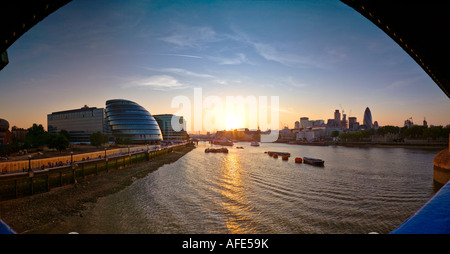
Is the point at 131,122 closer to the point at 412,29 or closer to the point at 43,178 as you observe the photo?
the point at 43,178

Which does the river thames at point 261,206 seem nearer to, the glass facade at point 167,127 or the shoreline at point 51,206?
the shoreline at point 51,206

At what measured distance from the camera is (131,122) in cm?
10400

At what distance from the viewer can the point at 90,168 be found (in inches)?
1236

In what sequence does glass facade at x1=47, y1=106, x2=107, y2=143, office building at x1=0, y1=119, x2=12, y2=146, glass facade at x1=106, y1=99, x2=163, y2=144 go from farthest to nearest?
glass facade at x1=47, y1=106, x2=107, y2=143 → glass facade at x1=106, y1=99, x2=163, y2=144 → office building at x1=0, y1=119, x2=12, y2=146

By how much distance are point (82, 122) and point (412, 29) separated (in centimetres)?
14178

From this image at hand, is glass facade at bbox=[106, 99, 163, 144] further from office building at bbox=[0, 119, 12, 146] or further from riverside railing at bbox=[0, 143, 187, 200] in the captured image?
riverside railing at bbox=[0, 143, 187, 200]

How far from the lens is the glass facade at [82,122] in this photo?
378 ft

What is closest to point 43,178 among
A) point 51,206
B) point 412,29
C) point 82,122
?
point 51,206

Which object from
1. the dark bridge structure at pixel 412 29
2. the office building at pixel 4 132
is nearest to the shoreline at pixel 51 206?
the dark bridge structure at pixel 412 29

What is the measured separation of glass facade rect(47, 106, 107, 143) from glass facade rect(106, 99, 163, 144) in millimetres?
8580

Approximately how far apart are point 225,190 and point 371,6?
24636mm

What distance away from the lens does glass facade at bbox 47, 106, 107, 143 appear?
378 feet

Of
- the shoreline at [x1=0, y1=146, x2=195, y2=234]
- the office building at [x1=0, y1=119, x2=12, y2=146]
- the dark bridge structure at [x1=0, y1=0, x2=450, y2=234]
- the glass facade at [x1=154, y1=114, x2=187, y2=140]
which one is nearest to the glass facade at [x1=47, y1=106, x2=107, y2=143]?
the office building at [x1=0, y1=119, x2=12, y2=146]

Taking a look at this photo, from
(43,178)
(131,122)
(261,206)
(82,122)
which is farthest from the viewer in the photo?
(82,122)
